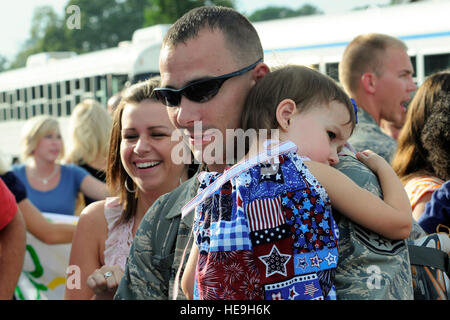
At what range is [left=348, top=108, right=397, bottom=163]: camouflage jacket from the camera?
476 centimetres

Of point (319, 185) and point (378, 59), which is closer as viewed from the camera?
point (319, 185)

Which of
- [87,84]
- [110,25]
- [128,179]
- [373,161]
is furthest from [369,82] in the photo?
[110,25]

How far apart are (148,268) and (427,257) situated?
938mm

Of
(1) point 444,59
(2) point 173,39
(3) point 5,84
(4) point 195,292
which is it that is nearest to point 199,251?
(4) point 195,292

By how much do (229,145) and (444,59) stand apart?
8.70m

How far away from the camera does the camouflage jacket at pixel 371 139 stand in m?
4.76

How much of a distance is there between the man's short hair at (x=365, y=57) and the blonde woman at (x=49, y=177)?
2.46m

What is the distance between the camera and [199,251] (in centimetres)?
186

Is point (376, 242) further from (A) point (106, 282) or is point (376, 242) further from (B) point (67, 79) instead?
(B) point (67, 79)

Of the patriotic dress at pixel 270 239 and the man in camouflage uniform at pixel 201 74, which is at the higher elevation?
the man in camouflage uniform at pixel 201 74

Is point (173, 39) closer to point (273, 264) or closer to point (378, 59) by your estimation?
point (273, 264)

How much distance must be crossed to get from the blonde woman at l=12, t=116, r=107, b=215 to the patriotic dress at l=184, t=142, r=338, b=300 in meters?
4.68

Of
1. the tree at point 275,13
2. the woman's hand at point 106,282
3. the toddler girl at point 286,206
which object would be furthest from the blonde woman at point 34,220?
the tree at point 275,13

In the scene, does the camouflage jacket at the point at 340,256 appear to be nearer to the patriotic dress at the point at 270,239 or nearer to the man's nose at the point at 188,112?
the patriotic dress at the point at 270,239
